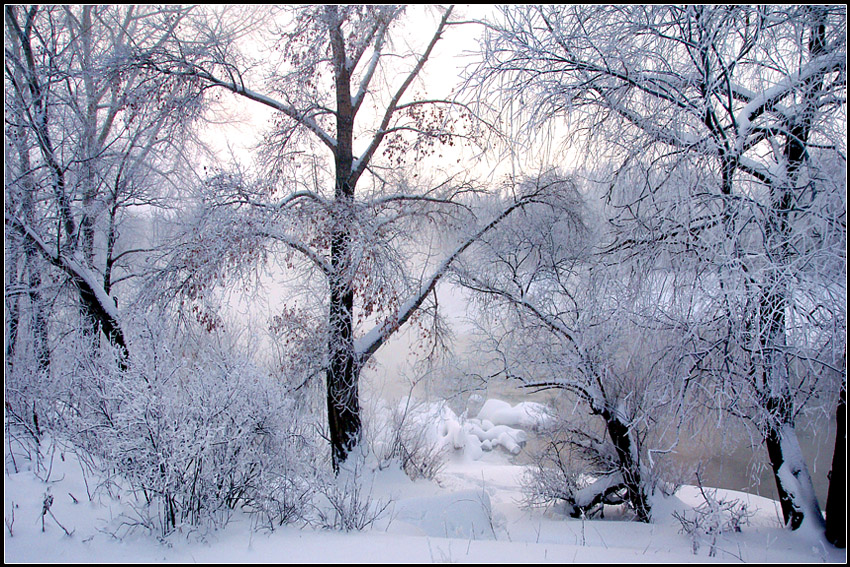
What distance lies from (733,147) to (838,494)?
142 inches

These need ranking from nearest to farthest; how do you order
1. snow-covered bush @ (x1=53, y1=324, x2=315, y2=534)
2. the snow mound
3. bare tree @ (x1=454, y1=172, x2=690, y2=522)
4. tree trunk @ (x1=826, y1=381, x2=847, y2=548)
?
snow-covered bush @ (x1=53, y1=324, x2=315, y2=534) < tree trunk @ (x1=826, y1=381, x2=847, y2=548) < bare tree @ (x1=454, y1=172, x2=690, y2=522) < the snow mound

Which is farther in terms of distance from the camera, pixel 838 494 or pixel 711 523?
pixel 711 523

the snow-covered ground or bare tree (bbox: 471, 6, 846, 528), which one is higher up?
bare tree (bbox: 471, 6, 846, 528)

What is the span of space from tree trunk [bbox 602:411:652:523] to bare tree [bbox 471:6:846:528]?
174 centimetres

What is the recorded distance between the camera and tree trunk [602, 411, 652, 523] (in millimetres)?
6938

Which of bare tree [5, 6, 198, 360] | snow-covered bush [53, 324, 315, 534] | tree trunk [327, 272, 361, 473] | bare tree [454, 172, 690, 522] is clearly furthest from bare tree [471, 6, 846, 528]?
bare tree [5, 6, 198, 360]

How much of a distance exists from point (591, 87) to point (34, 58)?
8.73 metres

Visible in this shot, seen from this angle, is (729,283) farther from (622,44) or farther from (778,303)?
(622,44)

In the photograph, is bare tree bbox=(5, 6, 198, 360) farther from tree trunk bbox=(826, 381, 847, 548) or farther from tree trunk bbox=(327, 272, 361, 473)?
tree trunk bbox=(826, 381, 847, 548)

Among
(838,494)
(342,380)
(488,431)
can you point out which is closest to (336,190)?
(342,380)

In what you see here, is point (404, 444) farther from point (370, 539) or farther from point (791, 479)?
point (791, 479)

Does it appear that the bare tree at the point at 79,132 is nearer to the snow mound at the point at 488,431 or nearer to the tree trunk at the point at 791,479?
the tree trunk at the point at 791,479

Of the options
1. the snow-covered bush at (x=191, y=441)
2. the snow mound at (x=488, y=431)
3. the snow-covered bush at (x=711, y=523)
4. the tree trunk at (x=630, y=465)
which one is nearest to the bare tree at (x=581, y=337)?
the tree trunk at (x=630, y=465)

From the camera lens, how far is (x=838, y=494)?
490cm
